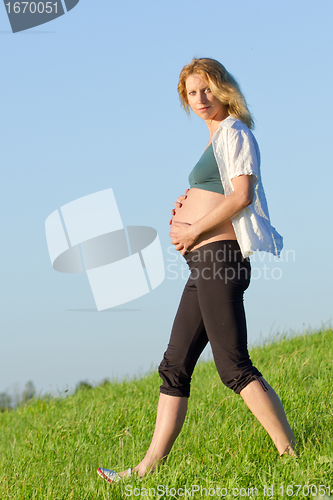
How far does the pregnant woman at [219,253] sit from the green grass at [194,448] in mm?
193

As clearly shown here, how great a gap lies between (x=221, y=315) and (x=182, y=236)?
489 millimetres

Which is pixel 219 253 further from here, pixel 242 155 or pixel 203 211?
pixel 242 155

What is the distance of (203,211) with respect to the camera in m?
2.63

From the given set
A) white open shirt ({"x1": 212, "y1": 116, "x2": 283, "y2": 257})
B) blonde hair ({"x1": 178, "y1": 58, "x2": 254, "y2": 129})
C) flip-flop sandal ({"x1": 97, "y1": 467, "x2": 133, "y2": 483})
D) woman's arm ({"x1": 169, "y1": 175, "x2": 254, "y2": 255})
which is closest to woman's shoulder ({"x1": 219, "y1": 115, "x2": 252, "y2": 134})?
white open shirt ({"x1": 212, "y1": 116, "x2": 283, "y2": 257})

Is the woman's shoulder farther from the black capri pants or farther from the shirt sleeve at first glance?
the black capri pants

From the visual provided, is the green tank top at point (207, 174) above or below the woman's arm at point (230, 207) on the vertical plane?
above

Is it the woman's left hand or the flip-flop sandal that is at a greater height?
the woman's left hand

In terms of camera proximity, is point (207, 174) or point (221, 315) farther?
point (207, 174)

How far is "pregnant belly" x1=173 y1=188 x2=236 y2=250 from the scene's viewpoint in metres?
2.58

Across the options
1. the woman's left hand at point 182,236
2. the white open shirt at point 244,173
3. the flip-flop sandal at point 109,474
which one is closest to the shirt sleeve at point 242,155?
the white open shirt at point 244,173

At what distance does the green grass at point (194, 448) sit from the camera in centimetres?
226

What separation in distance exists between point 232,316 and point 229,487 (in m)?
0.82

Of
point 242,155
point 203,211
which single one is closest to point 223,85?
point 242,155

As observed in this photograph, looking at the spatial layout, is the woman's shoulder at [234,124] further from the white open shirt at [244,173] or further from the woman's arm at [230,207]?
the woman's arm at [230,207]
